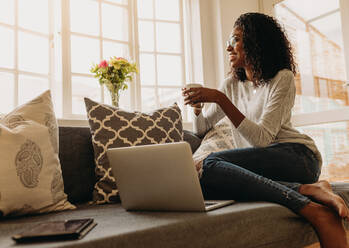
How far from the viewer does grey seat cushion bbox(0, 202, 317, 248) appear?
2.59ft

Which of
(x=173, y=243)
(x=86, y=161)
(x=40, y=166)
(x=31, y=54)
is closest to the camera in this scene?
(x=173, y=243)

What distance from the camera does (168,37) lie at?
2871 millimetres

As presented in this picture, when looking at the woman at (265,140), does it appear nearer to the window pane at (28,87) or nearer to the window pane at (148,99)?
the window pane at (148,99)

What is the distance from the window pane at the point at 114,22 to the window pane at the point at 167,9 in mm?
352

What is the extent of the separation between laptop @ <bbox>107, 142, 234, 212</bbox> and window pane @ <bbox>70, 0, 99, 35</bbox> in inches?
63.9

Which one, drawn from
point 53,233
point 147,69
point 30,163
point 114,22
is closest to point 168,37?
point 147,69

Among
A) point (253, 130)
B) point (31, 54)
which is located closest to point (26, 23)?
point (31, 54)

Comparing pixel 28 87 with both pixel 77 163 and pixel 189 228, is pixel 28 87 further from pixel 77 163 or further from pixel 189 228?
pixel 189 228

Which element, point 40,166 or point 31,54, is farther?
point 31,54

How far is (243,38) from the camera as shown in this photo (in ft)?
Result: 5.56

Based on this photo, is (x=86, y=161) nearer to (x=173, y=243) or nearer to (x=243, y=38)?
(x=173, y=243)

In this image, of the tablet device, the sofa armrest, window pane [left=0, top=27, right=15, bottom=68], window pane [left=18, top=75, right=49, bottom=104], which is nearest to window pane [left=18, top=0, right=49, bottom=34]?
window pane [left=0, top=27, right=15, bottom=68]

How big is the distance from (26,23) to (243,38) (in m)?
1.44

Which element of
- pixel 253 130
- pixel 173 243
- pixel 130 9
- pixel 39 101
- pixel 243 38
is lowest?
pixel 173 243
